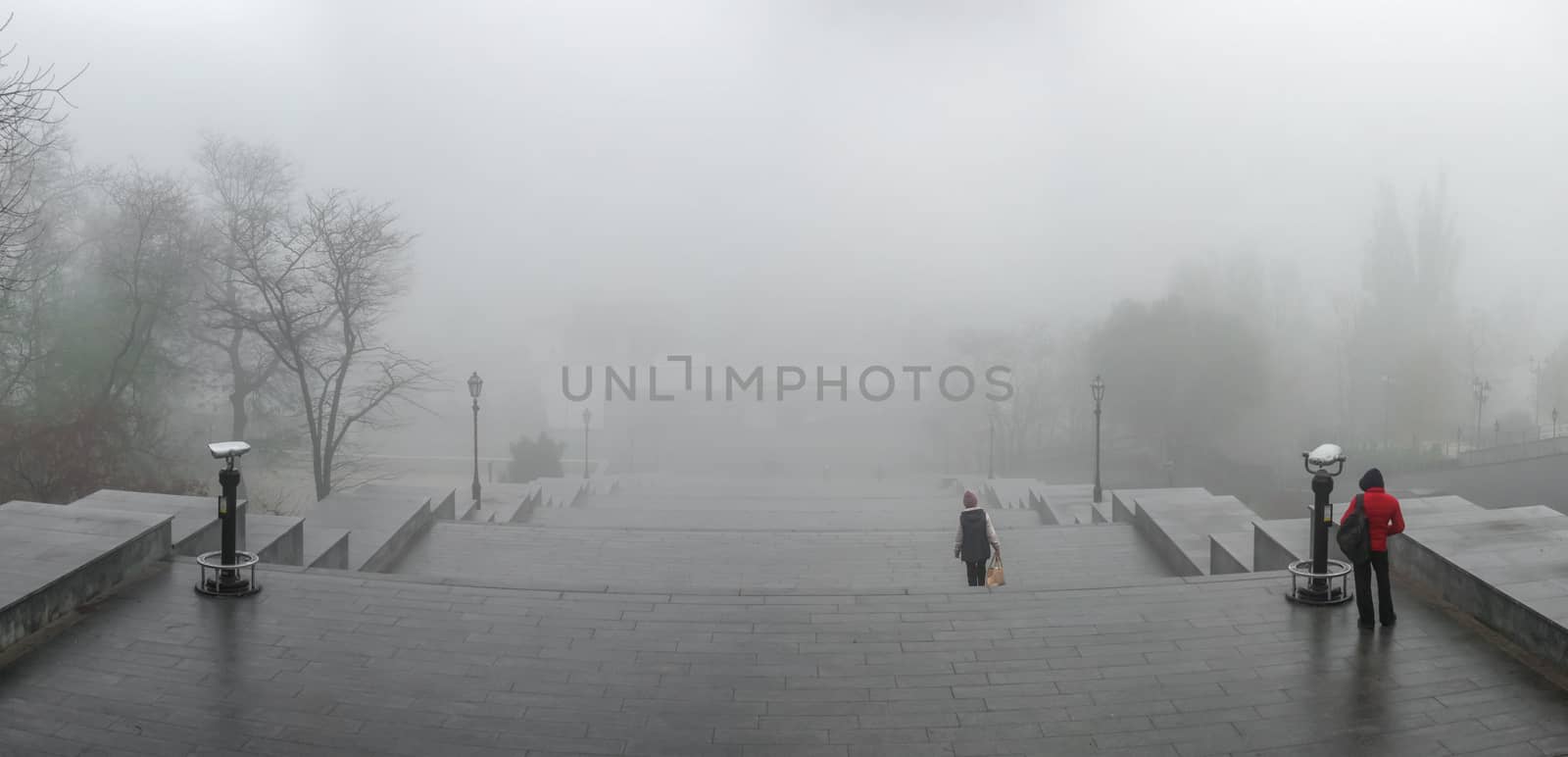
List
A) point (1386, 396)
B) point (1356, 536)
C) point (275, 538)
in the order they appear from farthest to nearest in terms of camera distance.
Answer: point (1386, 396) < point (275, 538) < point (1356, 536)

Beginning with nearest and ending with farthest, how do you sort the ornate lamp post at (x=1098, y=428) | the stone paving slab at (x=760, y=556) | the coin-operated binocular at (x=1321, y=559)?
the coin-operated binocular at (x=1321, y=559) < the stone paving slab at (x=760, y=556) < the ornate lamp post at (x=1098, y=428)

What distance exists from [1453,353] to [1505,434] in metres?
7.05

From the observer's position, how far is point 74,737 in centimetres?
450

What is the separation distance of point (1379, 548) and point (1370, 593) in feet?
1.03

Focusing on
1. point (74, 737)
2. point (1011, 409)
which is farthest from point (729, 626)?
point (1011, 409)

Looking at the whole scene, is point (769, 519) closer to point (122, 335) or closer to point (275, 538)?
point (275, 538)

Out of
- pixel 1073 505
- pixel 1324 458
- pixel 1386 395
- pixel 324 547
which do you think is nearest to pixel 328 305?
pixel 324 547

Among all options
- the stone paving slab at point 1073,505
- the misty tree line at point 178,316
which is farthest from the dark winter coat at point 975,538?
the misty tree line at point 178,316

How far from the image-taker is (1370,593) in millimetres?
6027

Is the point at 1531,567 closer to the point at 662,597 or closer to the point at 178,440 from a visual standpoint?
the point at 662,597

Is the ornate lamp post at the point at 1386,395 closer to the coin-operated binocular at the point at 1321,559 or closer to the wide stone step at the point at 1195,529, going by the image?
the wide stone step at the point at 1195,529

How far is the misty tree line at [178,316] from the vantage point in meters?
20.3

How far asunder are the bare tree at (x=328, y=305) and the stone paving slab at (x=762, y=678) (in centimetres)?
1540

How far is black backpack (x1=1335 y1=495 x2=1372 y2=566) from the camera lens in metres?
5.95
